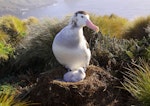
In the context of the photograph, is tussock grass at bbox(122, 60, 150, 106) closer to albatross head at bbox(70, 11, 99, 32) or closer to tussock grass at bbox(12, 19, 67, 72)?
albatross head at bbox(70, 11, 99, 32)

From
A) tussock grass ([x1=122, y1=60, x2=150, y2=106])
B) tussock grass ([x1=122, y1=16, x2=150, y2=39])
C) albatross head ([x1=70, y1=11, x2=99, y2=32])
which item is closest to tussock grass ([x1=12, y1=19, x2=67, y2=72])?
tussock grass ([x1=122, y1=16, x2=150, y2=39])

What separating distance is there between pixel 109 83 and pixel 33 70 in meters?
2.33

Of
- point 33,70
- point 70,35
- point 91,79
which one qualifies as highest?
point 70,35

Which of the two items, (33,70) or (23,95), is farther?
(33,70)

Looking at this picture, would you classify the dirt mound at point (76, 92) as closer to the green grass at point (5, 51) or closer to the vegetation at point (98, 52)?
the vegetation at point (98, 52)

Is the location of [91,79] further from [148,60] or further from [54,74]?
[148,60]

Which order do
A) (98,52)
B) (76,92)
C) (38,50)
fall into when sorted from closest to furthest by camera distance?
(76,92)
(98,52)
(38,50)

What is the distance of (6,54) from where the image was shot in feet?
26.9

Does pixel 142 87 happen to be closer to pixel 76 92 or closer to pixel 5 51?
pixel 76 92

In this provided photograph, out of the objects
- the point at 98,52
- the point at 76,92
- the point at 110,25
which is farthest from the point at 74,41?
the point at 110,25

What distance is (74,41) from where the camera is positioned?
17.6 ft

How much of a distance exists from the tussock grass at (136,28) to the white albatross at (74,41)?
12.0 feet

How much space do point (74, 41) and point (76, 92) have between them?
2.08 ft

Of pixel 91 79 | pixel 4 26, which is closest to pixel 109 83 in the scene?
pixel 91 79
